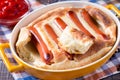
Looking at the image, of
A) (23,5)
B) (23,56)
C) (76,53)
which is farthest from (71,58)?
(23,5)

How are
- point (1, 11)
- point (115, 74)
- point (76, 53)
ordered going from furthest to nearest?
point (1, 11), point (115, 74), point (76, 53)

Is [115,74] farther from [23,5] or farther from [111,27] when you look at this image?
[23,5]

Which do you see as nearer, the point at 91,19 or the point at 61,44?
the point at 61,44

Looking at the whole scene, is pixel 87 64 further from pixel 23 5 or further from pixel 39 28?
pixel 23 5

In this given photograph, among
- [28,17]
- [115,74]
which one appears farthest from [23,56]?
[115,74]

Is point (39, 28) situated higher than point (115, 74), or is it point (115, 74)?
point (39, 28)

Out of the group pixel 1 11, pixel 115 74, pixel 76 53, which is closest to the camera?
pixel 76 53
